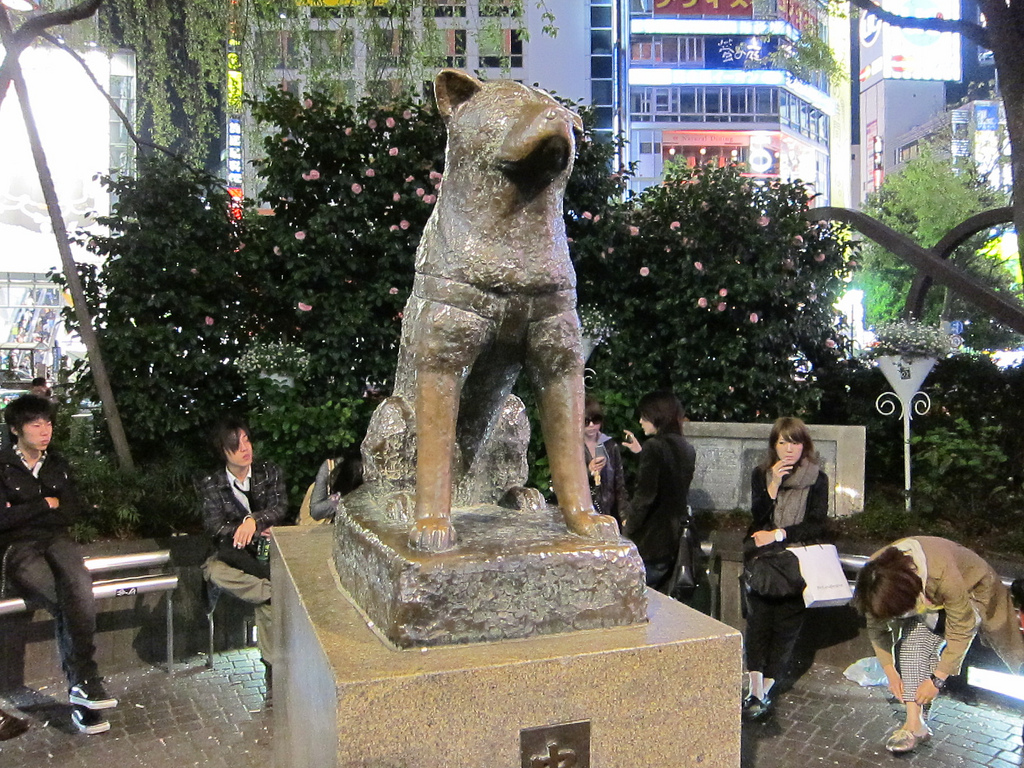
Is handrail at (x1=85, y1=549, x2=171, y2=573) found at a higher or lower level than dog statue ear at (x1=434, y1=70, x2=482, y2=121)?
lower

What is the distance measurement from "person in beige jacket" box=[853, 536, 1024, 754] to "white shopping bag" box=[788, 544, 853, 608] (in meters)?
0.28

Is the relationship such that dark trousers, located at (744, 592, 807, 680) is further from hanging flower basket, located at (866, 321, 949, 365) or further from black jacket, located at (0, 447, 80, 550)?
black jacket, located at (0, 447, 80, 550)

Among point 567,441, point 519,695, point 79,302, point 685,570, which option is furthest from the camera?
point 79,302

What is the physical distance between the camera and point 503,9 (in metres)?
5.86

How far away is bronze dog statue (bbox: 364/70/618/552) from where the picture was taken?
1786 millimetres

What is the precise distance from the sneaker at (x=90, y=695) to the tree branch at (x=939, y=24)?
7119 mm

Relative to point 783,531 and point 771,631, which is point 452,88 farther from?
point 771,631

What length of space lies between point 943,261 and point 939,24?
2380 mm

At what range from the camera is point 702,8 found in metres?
26.7

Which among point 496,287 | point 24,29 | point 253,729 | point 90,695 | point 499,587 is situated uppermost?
point 24,29

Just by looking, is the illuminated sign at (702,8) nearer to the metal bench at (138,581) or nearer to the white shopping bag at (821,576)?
the white shopping bag at (821,576)

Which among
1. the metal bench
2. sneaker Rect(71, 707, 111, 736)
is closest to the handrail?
the metal bench

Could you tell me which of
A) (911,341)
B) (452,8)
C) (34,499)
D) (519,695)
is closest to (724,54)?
(452,8)

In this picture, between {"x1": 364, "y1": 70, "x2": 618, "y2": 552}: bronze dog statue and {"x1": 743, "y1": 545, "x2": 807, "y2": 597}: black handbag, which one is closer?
{"x1": 364, "y1": 70, "x2": 618, "y2": 552}: bronze dog statue
